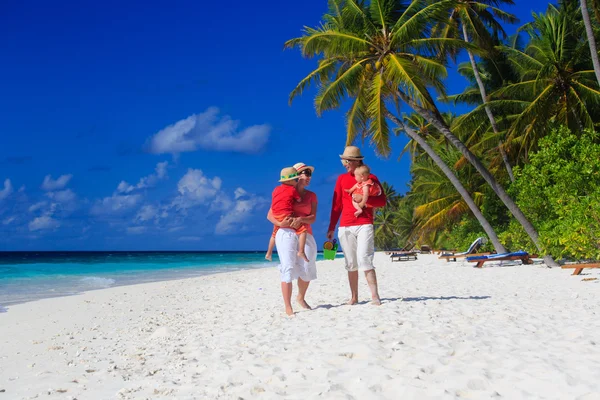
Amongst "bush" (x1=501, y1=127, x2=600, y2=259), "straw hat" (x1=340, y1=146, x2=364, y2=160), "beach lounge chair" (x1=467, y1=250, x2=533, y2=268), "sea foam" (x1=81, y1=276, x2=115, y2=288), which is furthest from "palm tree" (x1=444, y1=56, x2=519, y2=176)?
"sea foam" (x1=81, y1=276, x2=115, y2=288)

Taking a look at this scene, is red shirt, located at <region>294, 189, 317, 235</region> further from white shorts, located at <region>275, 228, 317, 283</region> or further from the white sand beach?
the white sand beach

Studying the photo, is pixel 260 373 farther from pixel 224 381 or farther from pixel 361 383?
pixel 361 383

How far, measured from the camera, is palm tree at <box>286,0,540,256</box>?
13414 millimetres

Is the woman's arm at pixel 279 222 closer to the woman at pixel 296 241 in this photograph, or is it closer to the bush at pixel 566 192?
the woman at pixel 296 241

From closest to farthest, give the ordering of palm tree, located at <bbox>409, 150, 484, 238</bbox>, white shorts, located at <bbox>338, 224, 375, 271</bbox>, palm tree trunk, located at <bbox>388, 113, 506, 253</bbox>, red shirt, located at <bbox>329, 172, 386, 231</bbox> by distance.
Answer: white shorts, located at <bbox>338, 224, 375, 271</bbox> → red shirt, located at <bbox>329, 172, 386, 231</bbox> → palm tree trunk, located at <bbox>388, 113, 506, 253</bbox> → palm tree, located at <bbox>409, 150, 484, 238</bbox>

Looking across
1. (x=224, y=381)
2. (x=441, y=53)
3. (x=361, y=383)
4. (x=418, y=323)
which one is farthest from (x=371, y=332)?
(x=441, y=53)

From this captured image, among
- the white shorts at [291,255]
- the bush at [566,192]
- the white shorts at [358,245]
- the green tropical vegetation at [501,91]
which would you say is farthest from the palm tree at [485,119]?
the white shorts at [291,255]

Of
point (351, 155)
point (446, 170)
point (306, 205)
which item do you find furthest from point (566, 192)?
point (306, 205)

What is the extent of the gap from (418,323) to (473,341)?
777 millimetres

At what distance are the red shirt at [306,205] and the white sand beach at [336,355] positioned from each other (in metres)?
1.15

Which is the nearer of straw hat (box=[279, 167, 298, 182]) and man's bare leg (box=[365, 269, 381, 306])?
straw hat (box=[279, 167, 298, 182])

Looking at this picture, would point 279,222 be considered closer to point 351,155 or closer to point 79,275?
point 351,155

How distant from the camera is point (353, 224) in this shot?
5.80 m

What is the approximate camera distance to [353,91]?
14.8m
